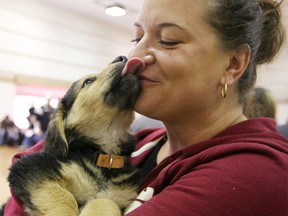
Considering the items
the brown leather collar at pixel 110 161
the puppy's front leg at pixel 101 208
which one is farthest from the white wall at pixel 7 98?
the puppy's front leg at pixel 101 208

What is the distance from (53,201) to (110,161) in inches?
14.7

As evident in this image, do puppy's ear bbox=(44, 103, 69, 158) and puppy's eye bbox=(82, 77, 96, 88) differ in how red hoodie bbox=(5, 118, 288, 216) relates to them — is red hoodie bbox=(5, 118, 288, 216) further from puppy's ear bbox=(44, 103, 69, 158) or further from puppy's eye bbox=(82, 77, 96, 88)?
puppy's eye bbox=(82, 77, 96, 88)

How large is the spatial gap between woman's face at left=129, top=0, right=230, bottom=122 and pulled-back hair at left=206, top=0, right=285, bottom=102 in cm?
5

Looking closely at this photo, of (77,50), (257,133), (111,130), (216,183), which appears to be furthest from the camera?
(77,50)

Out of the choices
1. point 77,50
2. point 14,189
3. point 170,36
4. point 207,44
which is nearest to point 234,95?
point 207,44

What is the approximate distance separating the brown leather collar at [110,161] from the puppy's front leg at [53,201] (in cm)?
25

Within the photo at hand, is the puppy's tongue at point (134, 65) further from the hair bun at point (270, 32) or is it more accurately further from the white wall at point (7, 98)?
the white wall at point (7, 98)

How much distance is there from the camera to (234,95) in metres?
1.73

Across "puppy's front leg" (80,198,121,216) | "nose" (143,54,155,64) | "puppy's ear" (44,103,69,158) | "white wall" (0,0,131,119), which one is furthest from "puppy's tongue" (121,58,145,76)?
"white wall" (0,0,131,119)

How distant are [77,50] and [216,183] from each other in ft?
30.0

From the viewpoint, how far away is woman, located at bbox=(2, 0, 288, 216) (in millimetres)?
1180

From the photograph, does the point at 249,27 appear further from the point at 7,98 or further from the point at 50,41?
the point at 50,41

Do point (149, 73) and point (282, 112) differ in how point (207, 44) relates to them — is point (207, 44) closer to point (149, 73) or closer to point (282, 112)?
point (149, 73)

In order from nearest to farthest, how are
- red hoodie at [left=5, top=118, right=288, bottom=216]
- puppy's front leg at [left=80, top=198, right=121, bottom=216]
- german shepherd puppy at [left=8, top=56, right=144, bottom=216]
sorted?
red hoodie at [left=5, top=118, right=288, bottom=216]
puppy's front leg at [left=80, top=198, right=121, bottom=216]
german shepherd puppy at [left=8, top=56, right=144, bottom=216]
